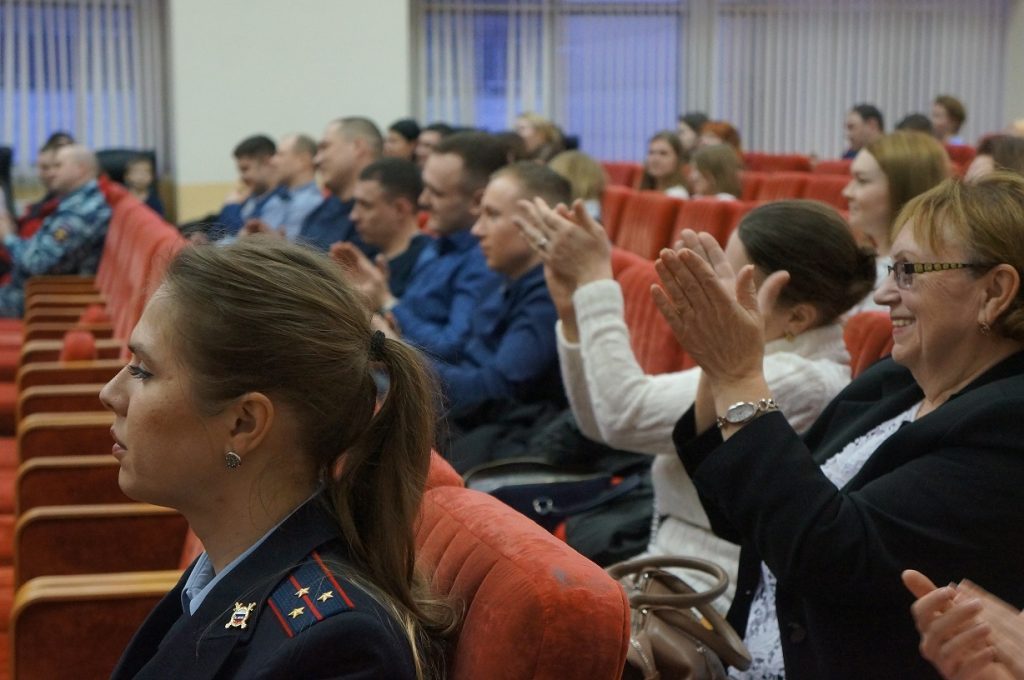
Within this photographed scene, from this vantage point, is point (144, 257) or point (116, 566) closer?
point (116, 566)

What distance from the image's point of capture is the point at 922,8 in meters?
13.5

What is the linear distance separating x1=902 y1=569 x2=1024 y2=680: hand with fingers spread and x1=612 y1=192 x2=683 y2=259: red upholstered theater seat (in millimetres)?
4668

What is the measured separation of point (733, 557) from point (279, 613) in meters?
1.10

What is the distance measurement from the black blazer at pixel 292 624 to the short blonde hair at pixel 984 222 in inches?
33.0

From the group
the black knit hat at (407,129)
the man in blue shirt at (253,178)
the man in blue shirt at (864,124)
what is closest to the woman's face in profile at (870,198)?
the man in blue shirt at (253,178)

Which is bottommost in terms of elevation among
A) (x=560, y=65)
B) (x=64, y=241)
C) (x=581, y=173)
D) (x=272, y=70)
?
(x=64, y=241)

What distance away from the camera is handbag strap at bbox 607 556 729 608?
175 centimetres

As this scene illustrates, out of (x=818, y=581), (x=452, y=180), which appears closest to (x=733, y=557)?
(x=818, y=581)

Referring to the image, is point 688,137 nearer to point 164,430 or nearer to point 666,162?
point 666,162

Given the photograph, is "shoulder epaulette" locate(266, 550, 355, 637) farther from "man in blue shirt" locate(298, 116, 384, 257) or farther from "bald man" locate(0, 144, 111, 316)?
"bald man" locate(0, 144, 111, 316)

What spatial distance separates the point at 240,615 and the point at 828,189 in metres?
6.22

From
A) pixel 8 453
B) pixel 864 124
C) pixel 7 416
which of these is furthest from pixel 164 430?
pixel 864 124

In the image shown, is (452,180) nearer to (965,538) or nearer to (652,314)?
(652,314)

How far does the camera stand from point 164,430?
1251mm
